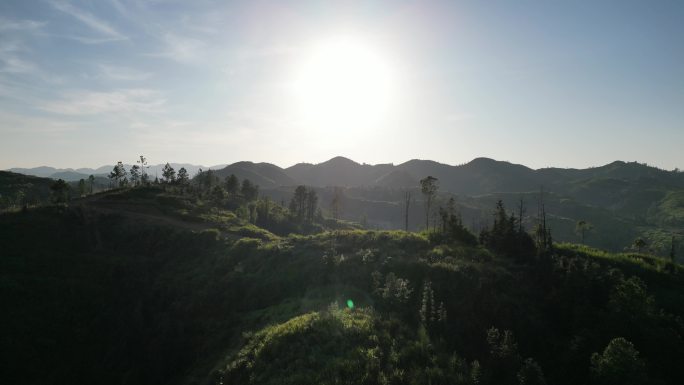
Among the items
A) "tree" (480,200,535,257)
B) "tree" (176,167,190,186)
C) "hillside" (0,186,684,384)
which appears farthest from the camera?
"tree" (176,167,190,186)

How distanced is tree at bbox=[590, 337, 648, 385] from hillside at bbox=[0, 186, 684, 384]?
0.39 feet

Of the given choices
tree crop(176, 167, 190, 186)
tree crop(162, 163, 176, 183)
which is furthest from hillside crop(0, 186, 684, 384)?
tree crop(162, 163, 176, 183)

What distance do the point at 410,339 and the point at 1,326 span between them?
50.6 meters

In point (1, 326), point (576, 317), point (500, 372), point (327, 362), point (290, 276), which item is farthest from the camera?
point (290, 276)

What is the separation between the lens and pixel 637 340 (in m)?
33.5

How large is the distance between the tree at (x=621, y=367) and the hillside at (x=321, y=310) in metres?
0.12

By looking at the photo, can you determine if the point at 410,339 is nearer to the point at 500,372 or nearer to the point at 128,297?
the point at 500,372

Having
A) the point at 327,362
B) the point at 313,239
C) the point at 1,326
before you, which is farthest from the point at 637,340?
the point at 1,326

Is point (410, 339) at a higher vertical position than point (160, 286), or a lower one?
higher

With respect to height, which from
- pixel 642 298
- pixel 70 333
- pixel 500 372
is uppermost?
pixel 642 298

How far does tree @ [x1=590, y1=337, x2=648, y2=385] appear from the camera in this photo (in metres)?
25.8

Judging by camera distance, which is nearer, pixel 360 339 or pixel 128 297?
pixel 360 339

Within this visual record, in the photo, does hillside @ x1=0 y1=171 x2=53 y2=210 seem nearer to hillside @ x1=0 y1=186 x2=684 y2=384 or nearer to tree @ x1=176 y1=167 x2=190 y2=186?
tree @ x1=176 y1=167 x2=190 y2=186

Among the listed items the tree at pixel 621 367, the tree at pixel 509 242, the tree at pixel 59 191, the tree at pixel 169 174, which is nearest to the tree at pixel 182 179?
the tree at pixel 169 174
